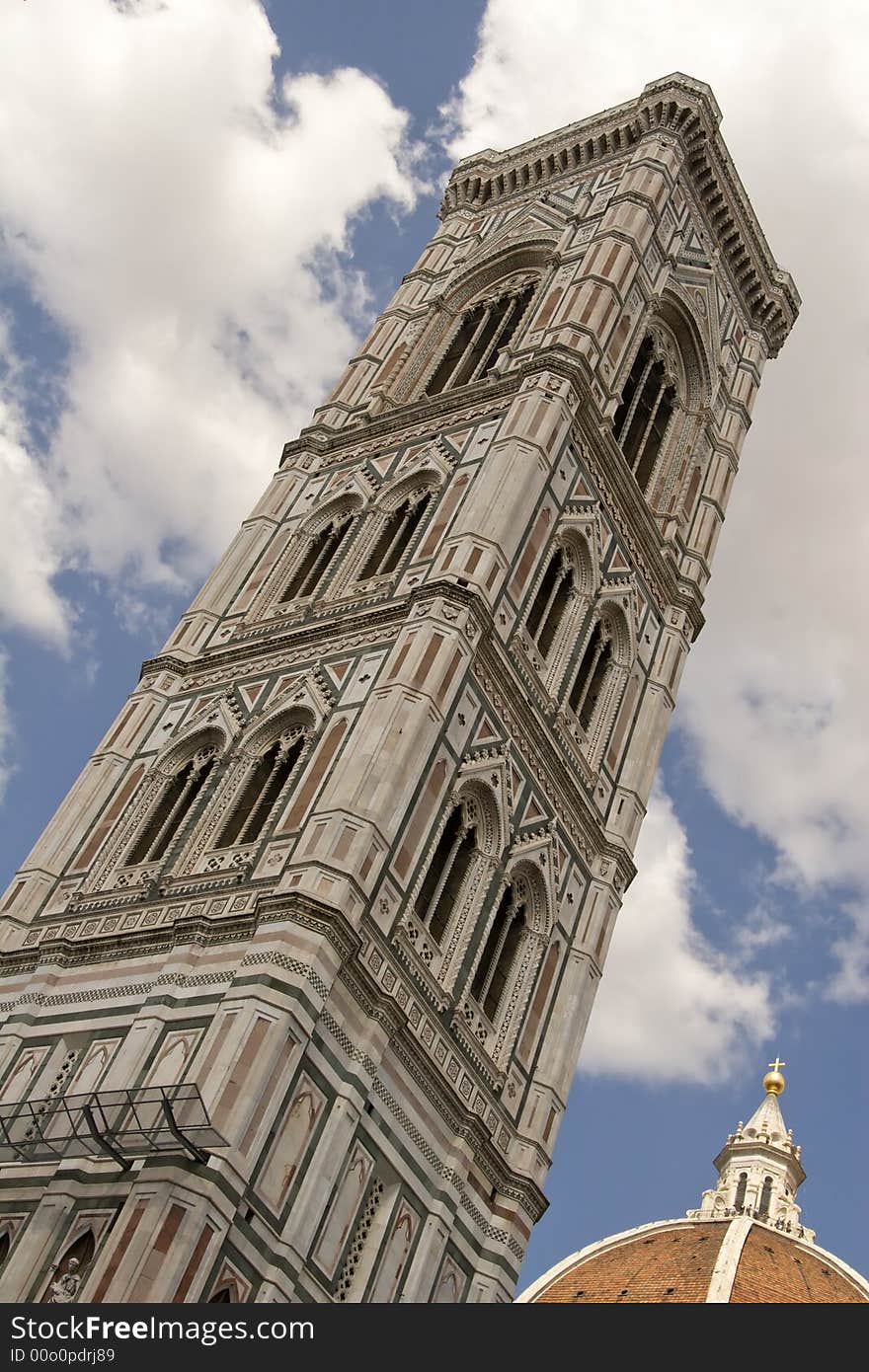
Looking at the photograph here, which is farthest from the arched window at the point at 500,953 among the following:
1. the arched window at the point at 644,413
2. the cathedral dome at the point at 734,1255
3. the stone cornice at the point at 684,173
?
the cathedral dome at the point at 734,1255

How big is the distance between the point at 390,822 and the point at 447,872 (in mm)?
1565

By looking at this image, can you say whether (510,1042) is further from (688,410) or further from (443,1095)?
(688,410)

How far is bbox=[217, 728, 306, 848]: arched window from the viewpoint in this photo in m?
19.5

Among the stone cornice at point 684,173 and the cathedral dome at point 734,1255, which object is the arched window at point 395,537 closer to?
the stone cornice at point 684,173

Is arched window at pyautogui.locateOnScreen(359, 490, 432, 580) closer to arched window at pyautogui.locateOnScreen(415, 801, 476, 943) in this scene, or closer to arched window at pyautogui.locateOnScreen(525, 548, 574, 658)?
arched window at pyautogui.locateOnScreen(525, 548, 574, 658)

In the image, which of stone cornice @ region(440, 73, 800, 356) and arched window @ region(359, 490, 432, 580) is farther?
stone cornice @ region(440, 73, 800, 356)

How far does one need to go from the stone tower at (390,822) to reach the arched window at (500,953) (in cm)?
4

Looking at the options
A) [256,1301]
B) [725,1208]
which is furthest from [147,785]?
[725,1208]

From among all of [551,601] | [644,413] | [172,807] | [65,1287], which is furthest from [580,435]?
[65,1287]

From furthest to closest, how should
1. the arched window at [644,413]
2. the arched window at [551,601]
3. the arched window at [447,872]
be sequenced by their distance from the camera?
1. the arched window at [644,413]
2. the arched window at [551,601]
3. the arched window at [447,872]

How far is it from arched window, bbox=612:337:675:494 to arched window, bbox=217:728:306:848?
30.0ft

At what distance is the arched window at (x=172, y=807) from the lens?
66.9 feet

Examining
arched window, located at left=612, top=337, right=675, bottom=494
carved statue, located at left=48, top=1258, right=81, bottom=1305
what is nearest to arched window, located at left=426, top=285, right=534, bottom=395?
arched window, located at left=612, top=337, right=675, bottom=494

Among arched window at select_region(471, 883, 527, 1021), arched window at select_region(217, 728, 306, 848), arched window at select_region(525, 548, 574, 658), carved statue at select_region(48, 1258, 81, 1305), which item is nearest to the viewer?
carved statue at select_region(48, 1258, 81, 1305)
